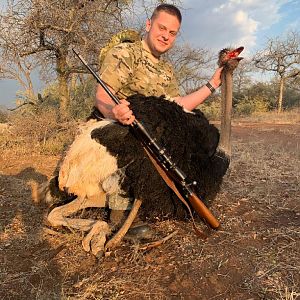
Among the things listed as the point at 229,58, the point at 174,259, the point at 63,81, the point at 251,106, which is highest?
the point at 229,58

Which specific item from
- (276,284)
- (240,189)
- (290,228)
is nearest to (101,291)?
(276,284)

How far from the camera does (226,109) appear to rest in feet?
12.6

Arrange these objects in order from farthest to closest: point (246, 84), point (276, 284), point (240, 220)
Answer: point (246, 84)
point (240, 220)
point (276, 284)

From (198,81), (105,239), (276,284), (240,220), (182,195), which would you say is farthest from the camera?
(198,81)

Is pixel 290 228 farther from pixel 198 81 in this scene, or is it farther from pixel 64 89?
pixel 198 81

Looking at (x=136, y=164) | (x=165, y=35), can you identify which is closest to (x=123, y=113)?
(x=136, y=164)

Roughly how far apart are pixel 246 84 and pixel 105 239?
2845cm

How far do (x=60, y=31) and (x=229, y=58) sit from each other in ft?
22.3

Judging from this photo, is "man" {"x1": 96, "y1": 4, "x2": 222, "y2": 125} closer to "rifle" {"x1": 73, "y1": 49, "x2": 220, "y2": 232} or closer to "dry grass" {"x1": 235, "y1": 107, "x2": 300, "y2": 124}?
"rifle" {"x1": 73, "y1": 49, "x2": 220, "y2": 232}

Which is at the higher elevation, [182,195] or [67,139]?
[182,195]

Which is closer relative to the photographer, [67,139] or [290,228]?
A: [290,228]

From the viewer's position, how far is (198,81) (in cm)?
2531

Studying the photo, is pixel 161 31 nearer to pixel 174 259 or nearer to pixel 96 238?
pixel 96 238

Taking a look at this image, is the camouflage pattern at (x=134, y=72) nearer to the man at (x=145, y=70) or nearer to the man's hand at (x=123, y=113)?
the man at (x=145, y=70)
